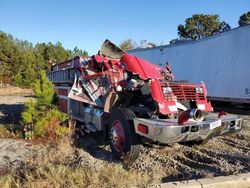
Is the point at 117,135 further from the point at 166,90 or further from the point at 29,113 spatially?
the point at 29,113

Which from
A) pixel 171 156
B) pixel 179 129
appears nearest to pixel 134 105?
pixel 171 156

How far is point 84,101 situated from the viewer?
7.67 metres

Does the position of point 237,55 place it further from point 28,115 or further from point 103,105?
point 28,115

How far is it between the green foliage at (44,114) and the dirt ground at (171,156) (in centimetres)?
44

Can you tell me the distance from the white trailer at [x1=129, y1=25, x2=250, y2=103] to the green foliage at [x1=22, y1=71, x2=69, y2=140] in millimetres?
7554

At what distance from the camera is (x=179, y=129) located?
16.9ft

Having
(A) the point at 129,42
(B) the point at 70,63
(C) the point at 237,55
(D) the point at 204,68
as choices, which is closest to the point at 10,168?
(B) the point at 70,63

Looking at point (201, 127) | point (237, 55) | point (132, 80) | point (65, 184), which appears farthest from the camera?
point (237, 55)

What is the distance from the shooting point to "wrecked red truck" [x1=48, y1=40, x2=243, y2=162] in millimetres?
5332

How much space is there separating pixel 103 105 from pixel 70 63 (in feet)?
6.85

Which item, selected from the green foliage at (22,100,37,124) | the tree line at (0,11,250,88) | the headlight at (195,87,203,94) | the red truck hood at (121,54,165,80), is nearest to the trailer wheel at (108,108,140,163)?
the red truck hood at (121,54,165,80)

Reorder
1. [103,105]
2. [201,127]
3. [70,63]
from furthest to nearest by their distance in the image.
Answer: [70,63]
[103,105]
[201,127]

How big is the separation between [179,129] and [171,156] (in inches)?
50.6

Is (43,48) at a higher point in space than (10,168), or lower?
higher
